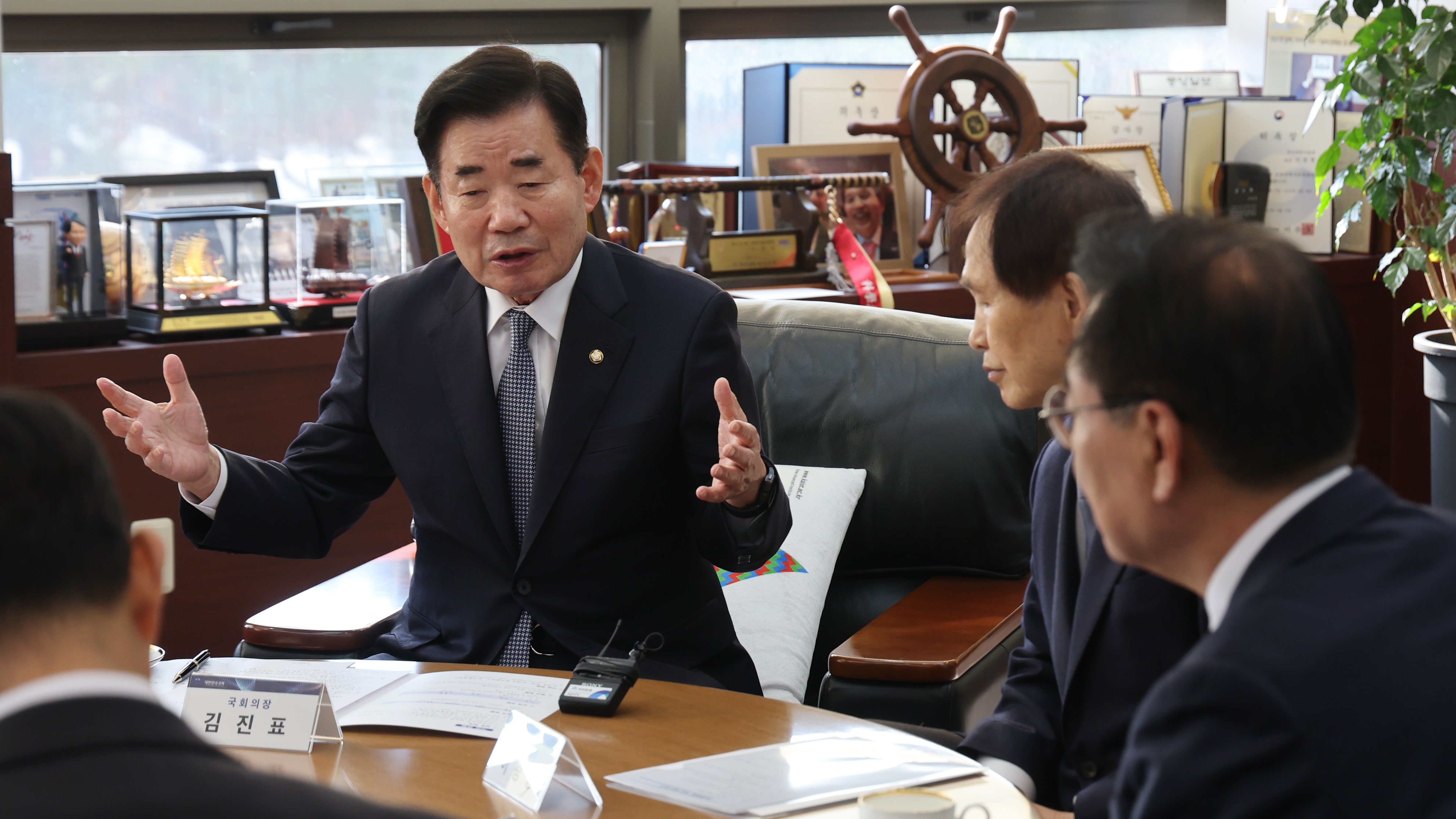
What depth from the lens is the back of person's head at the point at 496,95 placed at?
168cm

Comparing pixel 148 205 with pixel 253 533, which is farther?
pixel 148 205

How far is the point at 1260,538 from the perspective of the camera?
80 cm

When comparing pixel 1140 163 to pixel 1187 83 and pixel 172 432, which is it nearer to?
pixel 1187 83

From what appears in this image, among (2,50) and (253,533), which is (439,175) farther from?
(2,50)

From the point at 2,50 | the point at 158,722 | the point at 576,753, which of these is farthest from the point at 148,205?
the point at 158,722

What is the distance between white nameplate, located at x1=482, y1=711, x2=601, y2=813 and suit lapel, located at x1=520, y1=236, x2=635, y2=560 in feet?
1.69

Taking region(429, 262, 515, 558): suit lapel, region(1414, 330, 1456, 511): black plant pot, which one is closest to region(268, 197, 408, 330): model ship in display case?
region(429, 262, 515, 558): suit lapel

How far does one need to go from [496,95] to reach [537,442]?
438 mm

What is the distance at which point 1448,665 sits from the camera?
2.40 feet

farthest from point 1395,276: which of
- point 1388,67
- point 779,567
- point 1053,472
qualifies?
point 1053,472

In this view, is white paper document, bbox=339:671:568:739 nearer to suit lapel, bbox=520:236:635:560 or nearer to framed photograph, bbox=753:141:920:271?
suit lapel, bbox=520:236:635:560

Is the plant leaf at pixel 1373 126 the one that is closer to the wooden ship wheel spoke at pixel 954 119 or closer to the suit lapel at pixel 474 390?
the wooden ship wheel spoke at pixel 954 119

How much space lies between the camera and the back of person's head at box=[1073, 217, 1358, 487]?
A: 761 mm

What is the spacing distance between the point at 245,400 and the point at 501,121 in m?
1.09
